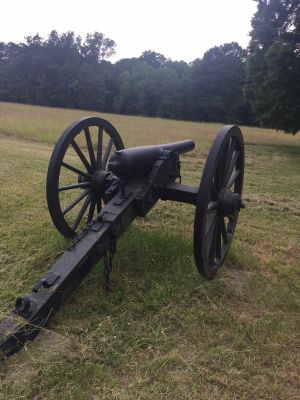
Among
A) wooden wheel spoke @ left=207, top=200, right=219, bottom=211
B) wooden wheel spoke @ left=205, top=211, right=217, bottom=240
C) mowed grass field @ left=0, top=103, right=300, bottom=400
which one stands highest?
wooden wheel spoke @ left=207, top=200, right=219, bottom=211

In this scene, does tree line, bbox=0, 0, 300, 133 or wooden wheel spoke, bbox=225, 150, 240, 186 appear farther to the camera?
tree line, bbox=0, 0, 300, 133

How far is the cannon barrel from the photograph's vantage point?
3.69 m

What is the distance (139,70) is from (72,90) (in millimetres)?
14141

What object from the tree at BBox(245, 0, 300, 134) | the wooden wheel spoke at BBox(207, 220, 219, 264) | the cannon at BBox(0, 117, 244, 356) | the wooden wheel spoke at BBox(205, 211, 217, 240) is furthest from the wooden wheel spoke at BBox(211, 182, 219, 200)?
the tree at BBox(245, 0, 300, 134)

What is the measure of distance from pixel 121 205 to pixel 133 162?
1.40 ft

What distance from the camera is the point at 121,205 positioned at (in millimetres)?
3598

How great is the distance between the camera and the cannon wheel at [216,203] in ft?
10.4

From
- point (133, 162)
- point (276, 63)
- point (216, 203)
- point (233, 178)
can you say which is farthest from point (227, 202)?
point (276, 63)

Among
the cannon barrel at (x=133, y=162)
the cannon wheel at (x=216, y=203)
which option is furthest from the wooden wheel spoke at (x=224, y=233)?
the cannon barrel at (x=133, y=162)

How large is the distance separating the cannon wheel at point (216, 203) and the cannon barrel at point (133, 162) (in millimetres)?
683

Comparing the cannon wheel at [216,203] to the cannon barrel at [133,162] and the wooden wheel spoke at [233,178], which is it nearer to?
the wooden wheel spoke at [233,178]

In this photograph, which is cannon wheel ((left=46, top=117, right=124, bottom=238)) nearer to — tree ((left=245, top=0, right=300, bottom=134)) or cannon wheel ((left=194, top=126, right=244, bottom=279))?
cannon wheel ((left=194, top=126, right=244, bottom=279))

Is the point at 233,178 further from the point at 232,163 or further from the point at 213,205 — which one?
the point at 213,205

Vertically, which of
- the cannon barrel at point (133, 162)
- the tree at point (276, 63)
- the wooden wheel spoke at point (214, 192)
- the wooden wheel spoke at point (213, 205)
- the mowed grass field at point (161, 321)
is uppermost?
the tree at point (276, 63)
